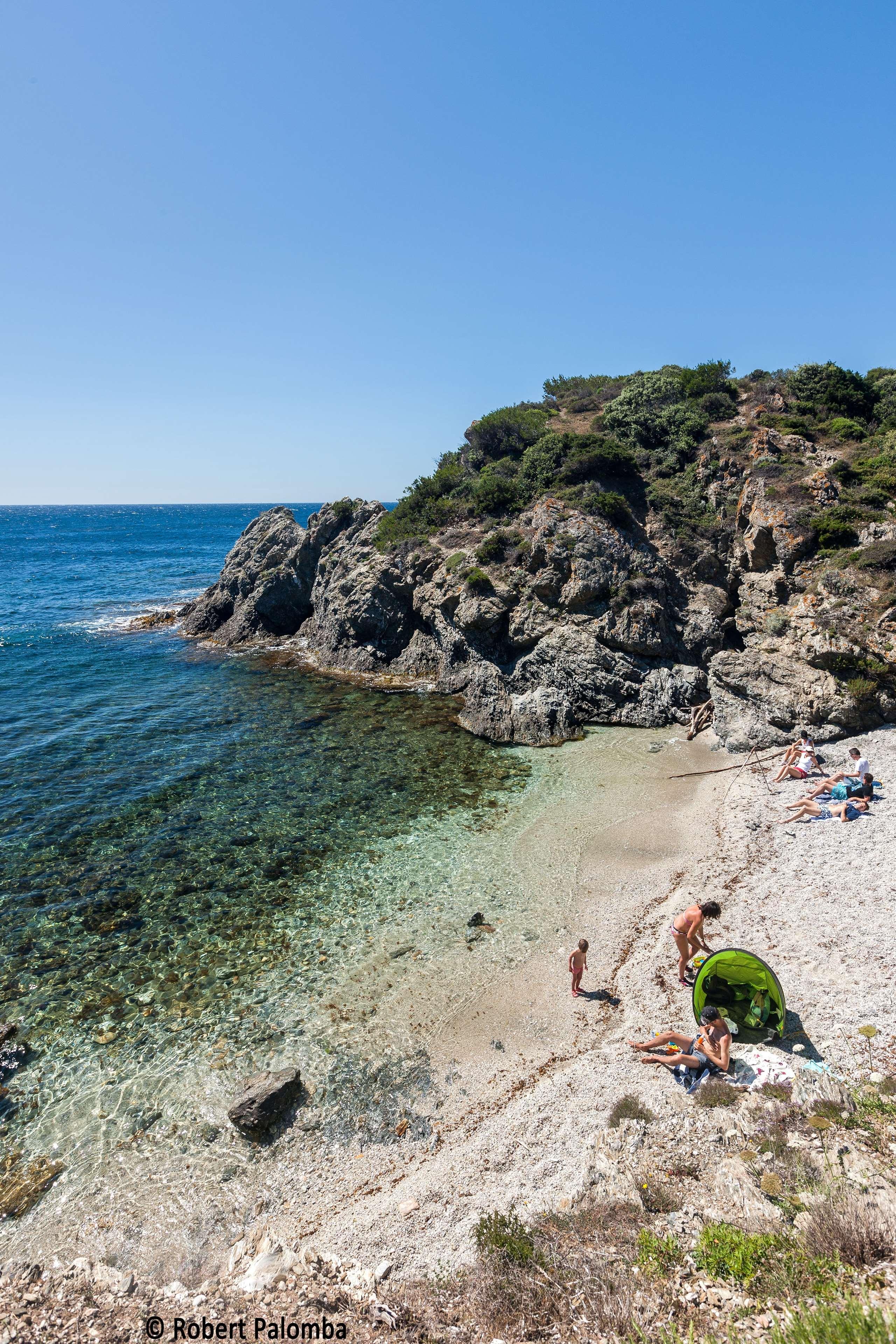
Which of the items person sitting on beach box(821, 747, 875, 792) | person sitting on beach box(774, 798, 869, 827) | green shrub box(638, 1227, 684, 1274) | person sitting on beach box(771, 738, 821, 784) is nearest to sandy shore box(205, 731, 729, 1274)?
green shrub box(638, 1227, 684, 1274)

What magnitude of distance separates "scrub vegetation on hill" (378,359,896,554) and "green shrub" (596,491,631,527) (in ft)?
→ 0.16

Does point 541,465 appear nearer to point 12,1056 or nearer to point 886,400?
point 886,400

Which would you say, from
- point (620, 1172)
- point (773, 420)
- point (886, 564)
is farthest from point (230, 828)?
point (773, 420)

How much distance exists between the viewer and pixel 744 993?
353 inches

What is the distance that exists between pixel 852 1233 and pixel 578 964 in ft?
18.3

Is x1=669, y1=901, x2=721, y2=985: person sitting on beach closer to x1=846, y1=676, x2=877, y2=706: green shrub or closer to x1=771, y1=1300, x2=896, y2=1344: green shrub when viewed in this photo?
x1=771, y1=1300, x2=896, y2=1344: green shrub

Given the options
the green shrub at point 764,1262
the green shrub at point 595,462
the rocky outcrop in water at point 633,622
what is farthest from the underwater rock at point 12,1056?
the green shrub at point 595,462

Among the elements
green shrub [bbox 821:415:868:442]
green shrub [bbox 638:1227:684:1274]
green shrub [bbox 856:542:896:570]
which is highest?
green shrub [bbox 821:415:868:442]

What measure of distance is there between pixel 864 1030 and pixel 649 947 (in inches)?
156

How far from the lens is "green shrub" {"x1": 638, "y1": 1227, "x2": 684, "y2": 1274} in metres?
5.54

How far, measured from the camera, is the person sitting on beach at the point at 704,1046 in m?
8.27

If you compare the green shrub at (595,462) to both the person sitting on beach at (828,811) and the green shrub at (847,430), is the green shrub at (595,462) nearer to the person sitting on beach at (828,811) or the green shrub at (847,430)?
the green shrub at (847,430)

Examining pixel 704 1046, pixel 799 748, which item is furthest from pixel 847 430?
pixel 704 1046

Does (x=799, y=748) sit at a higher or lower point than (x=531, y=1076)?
higher
